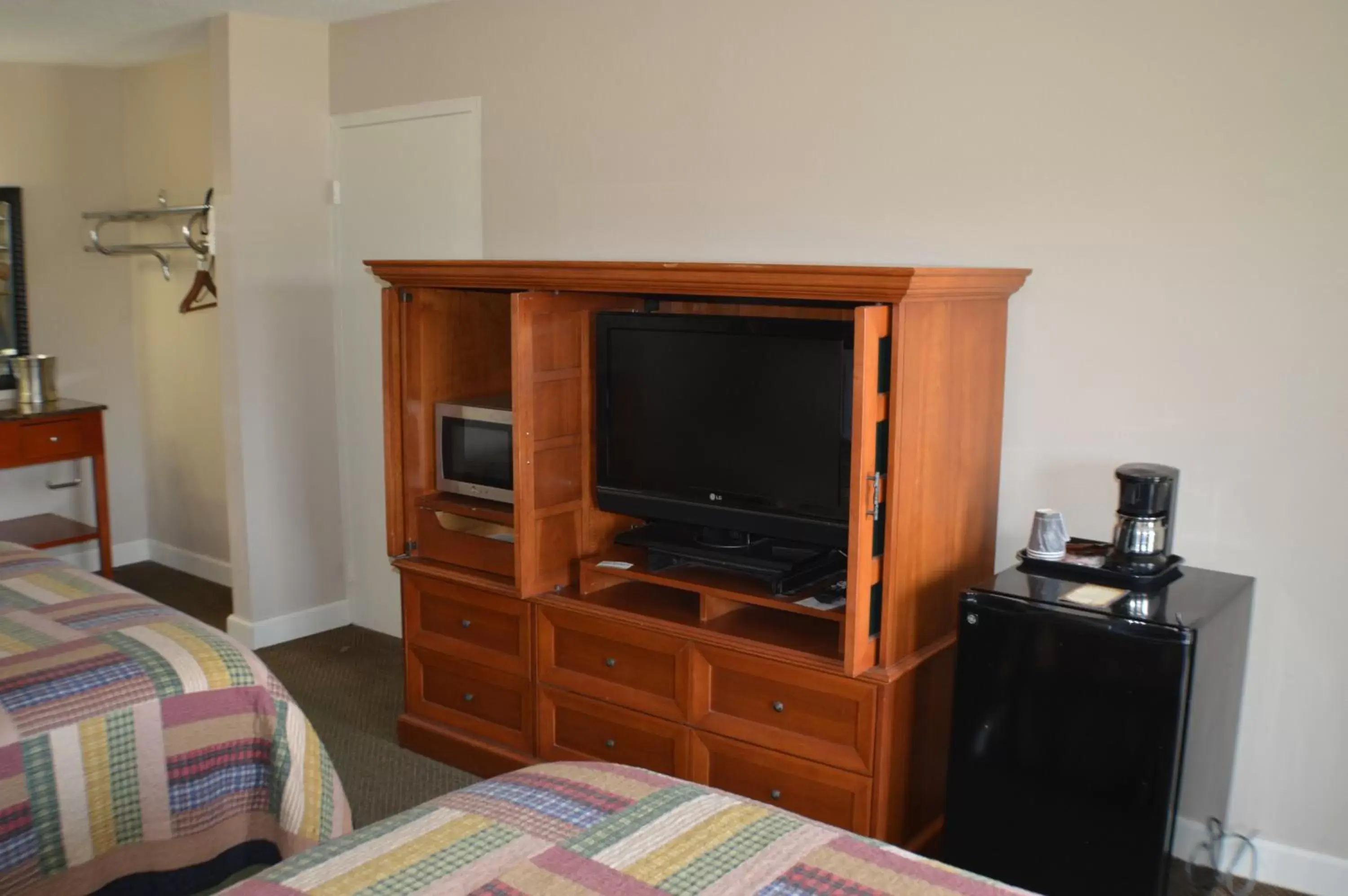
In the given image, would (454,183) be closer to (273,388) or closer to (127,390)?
(273,388)

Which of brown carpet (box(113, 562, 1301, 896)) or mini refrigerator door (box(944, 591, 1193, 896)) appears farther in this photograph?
brown carpet (box(113, 562, 1301, 896))

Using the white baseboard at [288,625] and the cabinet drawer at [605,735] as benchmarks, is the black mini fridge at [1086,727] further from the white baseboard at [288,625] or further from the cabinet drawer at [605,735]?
the white baseboard at [288,625]

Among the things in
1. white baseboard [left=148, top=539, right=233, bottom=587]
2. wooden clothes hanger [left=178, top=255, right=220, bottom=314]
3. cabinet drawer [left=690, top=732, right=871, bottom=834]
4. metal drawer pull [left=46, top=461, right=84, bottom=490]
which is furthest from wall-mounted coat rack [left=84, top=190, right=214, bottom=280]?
cabinet drawer [left=690, top=732, right=871, bottom=834]

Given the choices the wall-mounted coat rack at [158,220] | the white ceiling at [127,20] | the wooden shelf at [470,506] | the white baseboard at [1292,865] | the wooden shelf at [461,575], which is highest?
the white ceiling at [127,20]

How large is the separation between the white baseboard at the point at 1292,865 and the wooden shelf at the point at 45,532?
14.1 ft

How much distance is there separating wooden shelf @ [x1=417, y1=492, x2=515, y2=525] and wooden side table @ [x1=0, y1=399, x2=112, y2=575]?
85.7 inches

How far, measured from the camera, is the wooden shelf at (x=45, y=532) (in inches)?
189

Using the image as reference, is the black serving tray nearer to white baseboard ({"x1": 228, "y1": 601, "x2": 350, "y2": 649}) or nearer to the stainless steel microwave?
the stainless steel microwave

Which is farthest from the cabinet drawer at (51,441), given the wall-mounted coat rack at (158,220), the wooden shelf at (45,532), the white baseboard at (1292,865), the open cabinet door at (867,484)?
the white baseboard at (1292,865)

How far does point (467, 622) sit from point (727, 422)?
3.40ft

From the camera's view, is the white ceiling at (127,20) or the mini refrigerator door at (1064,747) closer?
the mini refrigerator door at (1064,747)

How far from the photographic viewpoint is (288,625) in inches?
179

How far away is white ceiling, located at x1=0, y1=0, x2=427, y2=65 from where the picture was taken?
3.95m

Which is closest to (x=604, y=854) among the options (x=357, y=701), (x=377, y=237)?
(x=357, y=701)
